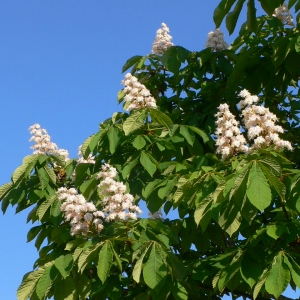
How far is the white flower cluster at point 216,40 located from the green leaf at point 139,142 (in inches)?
68.9

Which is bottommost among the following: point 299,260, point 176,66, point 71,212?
point 299,260

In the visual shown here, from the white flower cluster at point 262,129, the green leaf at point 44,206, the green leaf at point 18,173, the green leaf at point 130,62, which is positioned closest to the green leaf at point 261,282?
the white flower cluster at point 262,129

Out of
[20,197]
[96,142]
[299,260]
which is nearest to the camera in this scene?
[299,260]

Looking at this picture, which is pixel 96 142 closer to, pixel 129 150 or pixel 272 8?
pixel 129 150

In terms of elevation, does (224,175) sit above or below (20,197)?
below

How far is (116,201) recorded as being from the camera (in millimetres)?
3385

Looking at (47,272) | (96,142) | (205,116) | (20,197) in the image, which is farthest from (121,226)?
(205,116)

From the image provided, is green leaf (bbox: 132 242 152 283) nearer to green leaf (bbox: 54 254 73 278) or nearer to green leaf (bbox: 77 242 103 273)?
green leaf (bbox: 77 242 103 273)

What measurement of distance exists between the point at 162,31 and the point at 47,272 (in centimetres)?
292

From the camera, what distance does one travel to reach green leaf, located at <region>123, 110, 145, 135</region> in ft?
13.1

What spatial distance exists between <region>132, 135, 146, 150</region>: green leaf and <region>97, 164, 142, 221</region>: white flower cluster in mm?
524

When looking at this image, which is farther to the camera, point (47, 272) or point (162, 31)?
point (162, 31)

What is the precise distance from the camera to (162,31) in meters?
5.62

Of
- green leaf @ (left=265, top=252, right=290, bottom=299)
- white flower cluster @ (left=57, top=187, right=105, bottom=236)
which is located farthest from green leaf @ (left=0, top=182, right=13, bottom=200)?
green leaf @ (left=265, top=252, right=290, bottom=299)
